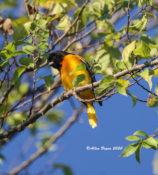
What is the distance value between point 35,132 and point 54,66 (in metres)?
1.48

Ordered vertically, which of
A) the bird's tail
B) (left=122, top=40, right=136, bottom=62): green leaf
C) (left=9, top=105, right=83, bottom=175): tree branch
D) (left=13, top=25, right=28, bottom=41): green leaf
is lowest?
(left=9, top=105, right=83, bottom=175): tree branch

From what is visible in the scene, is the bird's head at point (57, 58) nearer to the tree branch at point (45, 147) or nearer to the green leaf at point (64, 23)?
the green leaf at point (64, 23)

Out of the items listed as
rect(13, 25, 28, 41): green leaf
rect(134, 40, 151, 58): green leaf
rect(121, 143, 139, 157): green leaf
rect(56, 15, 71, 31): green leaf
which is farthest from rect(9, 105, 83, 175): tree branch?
rect(134, 40, 151, 58): green leaf

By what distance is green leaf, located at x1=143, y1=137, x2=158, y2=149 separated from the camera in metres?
2.00

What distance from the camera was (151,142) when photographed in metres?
2.02

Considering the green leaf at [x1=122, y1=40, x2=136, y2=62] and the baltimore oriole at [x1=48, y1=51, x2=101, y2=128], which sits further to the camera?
the baltimore oriole at [x1=48, y1=51, x2=101, y2=128]

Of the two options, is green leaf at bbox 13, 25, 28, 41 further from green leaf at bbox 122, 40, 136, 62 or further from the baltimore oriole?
the baltimore oriole

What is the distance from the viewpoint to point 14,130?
108 inches

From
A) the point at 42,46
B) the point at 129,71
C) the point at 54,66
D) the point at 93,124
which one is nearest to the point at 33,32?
the point at 42,46

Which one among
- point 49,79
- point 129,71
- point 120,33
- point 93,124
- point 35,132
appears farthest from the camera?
point 35,132

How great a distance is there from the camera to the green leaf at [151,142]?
2.00 metres

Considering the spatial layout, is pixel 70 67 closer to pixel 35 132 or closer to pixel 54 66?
pixel 54 66

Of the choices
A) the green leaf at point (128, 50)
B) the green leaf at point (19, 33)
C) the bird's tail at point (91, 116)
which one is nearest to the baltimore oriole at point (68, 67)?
the bird's tail at point (91, 116)

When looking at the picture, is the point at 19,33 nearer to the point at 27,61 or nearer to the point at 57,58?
the point at 27,61
